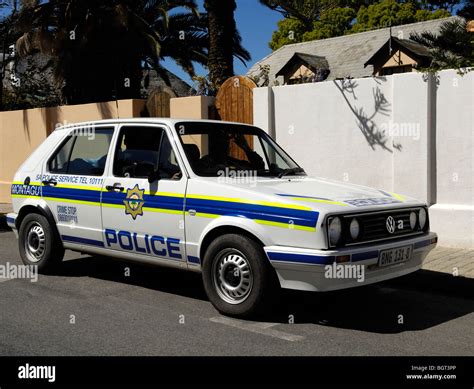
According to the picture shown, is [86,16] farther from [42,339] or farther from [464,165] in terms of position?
[42,339]

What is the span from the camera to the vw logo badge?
18.1 ft

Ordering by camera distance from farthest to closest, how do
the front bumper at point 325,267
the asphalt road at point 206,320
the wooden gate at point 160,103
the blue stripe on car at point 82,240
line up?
the wooden gate at point 160,103
the blue stripe on car at point 82,240
the front bumper at point 325,267
the asphalt road at point 206,320

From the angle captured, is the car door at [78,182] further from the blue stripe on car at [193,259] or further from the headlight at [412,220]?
the headlight at [412,220]

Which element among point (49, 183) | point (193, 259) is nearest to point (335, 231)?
point (193, 259)

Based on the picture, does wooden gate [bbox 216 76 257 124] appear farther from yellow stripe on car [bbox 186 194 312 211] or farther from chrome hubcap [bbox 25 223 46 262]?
yellow stripe on car [bbox 186 194 312 211]

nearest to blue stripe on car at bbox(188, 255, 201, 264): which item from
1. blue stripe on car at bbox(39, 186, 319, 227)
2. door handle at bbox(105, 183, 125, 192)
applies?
blue stripe on car at bbox(39, 186, 319, 227)

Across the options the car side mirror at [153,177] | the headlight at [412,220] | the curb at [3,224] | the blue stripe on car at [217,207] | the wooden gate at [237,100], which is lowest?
the curb at [3,224]

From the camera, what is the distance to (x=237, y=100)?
11570mm

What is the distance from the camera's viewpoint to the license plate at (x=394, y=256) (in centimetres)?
534

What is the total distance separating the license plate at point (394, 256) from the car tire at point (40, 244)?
148 inches

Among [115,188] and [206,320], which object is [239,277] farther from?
[115,188]

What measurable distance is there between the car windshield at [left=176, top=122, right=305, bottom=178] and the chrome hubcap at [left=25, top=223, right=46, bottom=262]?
2.27 metres

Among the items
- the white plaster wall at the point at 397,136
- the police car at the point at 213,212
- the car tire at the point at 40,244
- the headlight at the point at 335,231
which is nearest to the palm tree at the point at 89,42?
the white plaster wall at the point at 397,136

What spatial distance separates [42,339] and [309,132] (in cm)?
637
